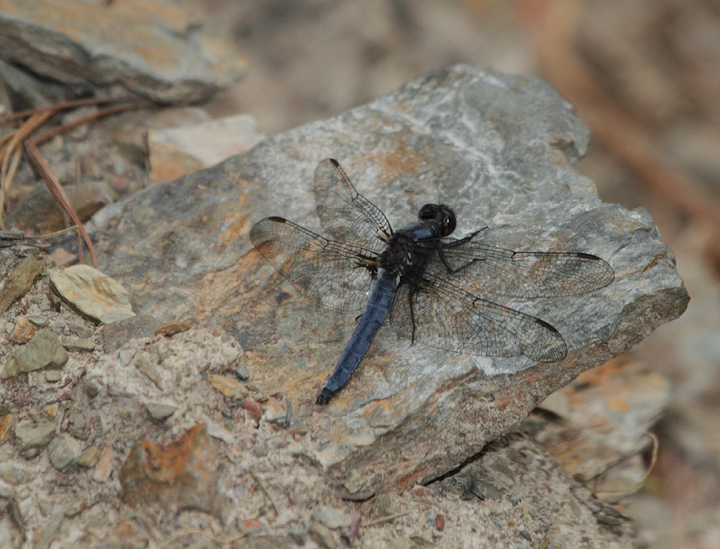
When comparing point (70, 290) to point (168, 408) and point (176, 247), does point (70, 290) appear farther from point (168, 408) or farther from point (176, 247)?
point (168, 408)

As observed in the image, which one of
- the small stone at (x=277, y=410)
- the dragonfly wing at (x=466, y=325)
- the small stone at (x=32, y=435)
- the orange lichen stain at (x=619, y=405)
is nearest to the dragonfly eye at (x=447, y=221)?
the dragonfly wing at (x=466, y=325)

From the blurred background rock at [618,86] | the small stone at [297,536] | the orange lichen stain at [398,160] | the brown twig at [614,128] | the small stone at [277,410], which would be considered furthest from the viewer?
the brown twig at [614,128]

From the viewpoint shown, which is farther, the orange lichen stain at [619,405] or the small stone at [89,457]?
the orange lichen stain at [619,405]

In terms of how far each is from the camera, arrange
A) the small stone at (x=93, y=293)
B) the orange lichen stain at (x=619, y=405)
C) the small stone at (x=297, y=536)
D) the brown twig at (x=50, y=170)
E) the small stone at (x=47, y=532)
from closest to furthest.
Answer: the small stone at (x=47, y=532) → the small stone at (x=297, y=536) → the small stone at (x=93, y=293) → the brown twig at (x=50, y=170) → the orange lichen stain at (x=619, y=405)

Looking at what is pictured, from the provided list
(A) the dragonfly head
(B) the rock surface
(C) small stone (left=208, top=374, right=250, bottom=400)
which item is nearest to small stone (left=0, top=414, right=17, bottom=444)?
(C) small stone (left=208, top=374, right=250, bottom=400)

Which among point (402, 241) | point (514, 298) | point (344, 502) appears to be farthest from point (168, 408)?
point (514, 298)

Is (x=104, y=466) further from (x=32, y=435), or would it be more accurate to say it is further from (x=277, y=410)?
(x=277, y=410)

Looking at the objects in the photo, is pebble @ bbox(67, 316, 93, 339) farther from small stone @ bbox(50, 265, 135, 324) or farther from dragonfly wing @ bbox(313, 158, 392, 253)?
dragonfly wing @ bbox(313, 158, 392, 253)

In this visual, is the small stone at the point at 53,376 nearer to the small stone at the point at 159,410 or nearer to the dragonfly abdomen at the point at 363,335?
the small stone at the point at 159,410

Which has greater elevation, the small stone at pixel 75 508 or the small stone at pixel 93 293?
the small stone at pixel 93 293
